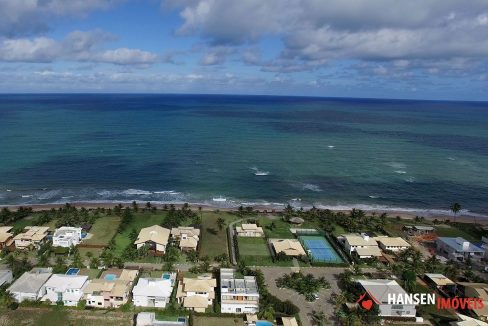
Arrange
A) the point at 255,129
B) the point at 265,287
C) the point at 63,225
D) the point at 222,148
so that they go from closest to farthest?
the point at 265,287 → the point at 63,225 → the point at 222,148 → the point at 255,129

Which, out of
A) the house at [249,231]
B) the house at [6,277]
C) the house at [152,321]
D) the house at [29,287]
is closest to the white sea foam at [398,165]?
the house at [249,231]

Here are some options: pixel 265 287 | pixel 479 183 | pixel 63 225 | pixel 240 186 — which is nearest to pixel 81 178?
pixel 63 225

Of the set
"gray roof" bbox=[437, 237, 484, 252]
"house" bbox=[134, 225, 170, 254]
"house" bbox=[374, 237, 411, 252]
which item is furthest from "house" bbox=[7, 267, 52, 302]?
"gray roof" bbox=[437, 237, 484, 252]

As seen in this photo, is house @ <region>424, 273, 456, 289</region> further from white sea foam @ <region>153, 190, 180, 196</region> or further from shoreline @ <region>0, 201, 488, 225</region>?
white sea foam @ <region>153, 190, 180, 196</region>

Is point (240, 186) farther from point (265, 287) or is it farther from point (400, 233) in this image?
point (265, 287)

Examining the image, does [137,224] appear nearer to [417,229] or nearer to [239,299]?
[239,299]

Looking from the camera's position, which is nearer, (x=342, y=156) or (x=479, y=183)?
(x=479, y=183)

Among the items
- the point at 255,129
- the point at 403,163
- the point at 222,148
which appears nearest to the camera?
the point at 403,163

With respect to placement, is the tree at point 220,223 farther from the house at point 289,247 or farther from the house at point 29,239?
the house at point 29,239
